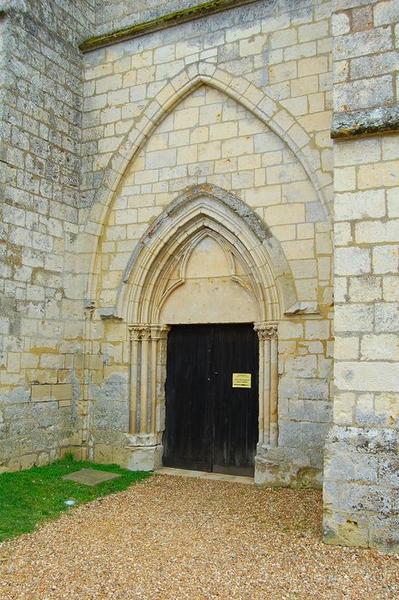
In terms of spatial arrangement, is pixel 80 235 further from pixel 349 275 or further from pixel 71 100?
pixel 349 275

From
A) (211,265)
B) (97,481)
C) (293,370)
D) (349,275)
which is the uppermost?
(211,265)

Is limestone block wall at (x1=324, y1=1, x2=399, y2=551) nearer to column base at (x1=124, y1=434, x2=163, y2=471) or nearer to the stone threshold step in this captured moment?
the stone threshold step

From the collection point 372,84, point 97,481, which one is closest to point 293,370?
point 97,481

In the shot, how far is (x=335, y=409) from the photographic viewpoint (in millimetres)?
3887

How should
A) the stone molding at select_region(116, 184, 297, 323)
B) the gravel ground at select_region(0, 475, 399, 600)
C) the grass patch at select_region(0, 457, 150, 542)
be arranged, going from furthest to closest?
the stone molding at select_region(116, 184, 297, 323) < the grass patch at select_region(0, 457, 150, 542) < the gravel ground at select_region(0, 475, 399, 600)

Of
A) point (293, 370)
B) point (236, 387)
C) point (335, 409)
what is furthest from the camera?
point (236, 387)

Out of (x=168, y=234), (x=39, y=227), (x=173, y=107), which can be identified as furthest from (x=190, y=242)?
(x=39, y=227)

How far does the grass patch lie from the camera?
14.7ft

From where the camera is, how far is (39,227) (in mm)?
6477

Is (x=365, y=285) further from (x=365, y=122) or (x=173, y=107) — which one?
(x=173, y=107)

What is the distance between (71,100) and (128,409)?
147 inches

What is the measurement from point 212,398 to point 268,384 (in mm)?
868

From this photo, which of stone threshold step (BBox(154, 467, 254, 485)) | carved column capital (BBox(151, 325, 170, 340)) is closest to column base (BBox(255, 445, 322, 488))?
stone threshold step (BBox(154, 467, 254, 485))

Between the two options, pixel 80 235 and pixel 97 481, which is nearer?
pixel 97 481
